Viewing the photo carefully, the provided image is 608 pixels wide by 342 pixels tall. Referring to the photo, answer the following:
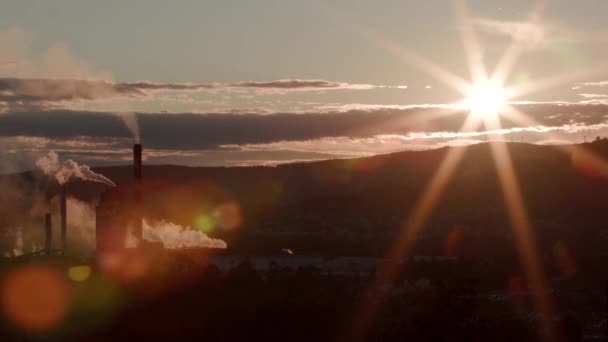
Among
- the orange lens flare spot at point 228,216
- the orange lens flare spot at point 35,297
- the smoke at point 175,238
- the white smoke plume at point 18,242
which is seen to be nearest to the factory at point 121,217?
the smoke at point 175,238

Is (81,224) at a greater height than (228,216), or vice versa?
(81,224)

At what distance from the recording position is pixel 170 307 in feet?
92.2

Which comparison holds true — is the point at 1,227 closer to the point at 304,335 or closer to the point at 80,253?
the point at 80,253

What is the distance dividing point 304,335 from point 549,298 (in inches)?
552

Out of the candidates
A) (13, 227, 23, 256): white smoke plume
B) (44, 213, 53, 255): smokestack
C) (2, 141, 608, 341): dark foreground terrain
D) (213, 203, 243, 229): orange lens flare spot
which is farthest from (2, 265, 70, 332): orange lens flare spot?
(213, 203, 243, 229): orange lens flare spot

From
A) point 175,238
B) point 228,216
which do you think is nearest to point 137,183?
point 175,238

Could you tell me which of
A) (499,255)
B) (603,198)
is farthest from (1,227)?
(603,198)

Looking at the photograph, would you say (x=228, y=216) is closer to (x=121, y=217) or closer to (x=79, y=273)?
(x=121, y=217)

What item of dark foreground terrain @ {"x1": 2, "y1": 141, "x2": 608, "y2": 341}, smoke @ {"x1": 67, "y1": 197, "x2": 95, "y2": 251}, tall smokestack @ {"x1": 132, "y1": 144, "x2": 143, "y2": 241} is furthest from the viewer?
smoke @ {"x1": 67, "y1": 197, "x2": 95, "y2": 251}

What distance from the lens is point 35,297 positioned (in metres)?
31.6

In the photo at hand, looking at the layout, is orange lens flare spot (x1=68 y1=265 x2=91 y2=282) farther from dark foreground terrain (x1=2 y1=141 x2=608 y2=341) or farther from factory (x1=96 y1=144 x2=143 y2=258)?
factory (x1=96 y1=144 x2=143 y2=258)

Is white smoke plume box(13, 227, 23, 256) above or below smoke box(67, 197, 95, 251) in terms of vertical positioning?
below

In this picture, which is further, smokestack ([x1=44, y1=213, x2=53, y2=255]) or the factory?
smokestack ([x1=44, y1=213, x2=53, y2=255])

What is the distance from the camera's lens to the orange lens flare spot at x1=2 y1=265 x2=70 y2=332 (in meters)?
28.2
